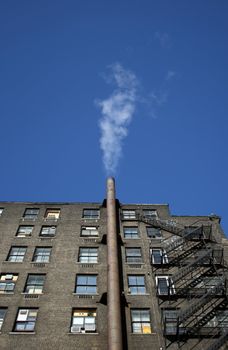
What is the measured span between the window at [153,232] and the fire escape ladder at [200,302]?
8822mm

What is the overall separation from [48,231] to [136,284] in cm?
1073

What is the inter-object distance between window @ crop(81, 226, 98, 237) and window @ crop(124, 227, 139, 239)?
114 inches

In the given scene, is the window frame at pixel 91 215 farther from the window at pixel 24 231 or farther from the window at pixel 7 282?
the window at pixel 7 282

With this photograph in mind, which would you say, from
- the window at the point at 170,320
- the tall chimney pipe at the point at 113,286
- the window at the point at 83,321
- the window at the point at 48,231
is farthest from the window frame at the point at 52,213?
the window at the point at 170,320

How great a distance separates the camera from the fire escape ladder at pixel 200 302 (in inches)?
937

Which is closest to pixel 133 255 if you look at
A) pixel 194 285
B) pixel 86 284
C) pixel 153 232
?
pixel 153 232

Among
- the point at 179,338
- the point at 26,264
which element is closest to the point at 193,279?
the point at 179,338

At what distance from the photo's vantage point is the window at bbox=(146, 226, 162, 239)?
112ft

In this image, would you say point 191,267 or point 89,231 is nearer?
point 191,267

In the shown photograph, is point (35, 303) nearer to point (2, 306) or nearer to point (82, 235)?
point (2, 306)

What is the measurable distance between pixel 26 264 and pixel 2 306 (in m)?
4.58

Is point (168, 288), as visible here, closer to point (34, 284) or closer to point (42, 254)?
point (34, 284)

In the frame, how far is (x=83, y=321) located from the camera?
2498cm

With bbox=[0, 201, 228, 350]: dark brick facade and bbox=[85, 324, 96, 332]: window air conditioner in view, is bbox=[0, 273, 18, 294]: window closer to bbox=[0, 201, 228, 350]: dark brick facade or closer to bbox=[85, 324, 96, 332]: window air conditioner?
bbox=[0, 201, 228, 350]: dark brick facade
